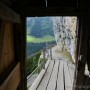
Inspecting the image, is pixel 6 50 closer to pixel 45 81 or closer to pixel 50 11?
pixel 50 11

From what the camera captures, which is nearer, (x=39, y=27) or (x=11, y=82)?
(x=11, y=82)

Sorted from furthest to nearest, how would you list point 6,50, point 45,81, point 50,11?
1. point 45,81
2. point 50,11
3. point 6,50

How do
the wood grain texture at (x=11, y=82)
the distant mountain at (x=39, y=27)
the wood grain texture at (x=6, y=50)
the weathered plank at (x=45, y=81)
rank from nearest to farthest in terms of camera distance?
the wood grain texture at (x=11, y=82) < the wood grain texture at (x=6, y=50) < the weathered plank at (x=45, y=81) < the distant mountain at (x=39, y=27)

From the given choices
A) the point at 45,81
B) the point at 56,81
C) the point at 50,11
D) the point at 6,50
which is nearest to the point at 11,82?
the point at 6,50

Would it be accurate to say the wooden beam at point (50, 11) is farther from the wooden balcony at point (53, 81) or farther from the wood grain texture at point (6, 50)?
the wooden balcony at point (53, 81)

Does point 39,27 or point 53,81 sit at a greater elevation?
point 39,27

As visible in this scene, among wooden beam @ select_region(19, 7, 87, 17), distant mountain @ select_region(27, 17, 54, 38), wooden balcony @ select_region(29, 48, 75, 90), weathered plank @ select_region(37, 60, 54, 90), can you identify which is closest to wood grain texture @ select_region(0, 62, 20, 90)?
wooden beam @ select_region(19, 7, 87, 17)

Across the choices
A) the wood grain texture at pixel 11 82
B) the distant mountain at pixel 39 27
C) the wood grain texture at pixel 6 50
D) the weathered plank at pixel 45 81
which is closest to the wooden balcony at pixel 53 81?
the weathered plank at pixel 45 81

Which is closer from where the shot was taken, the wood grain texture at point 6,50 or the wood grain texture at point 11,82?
the wood grain texture at point 11,82

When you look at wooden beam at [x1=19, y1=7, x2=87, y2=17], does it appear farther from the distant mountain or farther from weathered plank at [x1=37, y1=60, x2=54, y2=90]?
the distant mountain

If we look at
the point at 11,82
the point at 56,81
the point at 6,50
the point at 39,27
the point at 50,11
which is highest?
the point at 39,27

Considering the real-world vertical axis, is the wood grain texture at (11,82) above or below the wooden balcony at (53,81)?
above

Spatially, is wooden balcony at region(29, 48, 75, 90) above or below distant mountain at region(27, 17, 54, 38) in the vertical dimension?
below

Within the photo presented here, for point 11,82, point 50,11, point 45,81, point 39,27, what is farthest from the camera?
point 39,27
